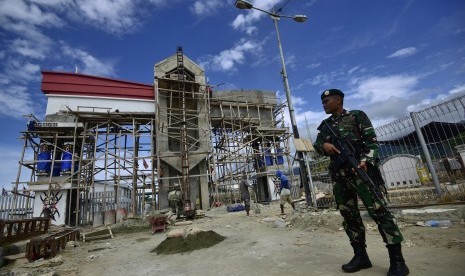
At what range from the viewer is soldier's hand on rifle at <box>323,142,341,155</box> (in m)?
3.03

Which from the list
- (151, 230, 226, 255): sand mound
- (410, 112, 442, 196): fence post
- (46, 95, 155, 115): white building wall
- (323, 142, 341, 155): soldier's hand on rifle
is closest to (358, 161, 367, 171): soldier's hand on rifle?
(323, 142, 341, 155): soldier's hand on rifle

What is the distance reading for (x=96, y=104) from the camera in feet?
55.3

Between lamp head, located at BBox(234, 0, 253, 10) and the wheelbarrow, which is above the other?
lamp head, located at BBox(234, 0, 253, 10)

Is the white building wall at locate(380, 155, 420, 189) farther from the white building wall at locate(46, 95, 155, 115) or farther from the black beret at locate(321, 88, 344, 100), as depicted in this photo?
the white building wall at locate(46, 95, 155, 115)

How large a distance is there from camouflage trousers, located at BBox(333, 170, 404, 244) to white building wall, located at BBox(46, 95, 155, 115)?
16388 mm

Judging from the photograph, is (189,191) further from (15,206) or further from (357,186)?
(357,186)

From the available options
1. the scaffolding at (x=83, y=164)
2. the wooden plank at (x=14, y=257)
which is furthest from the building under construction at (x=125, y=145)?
the wooden plank at (x=14, y=257)

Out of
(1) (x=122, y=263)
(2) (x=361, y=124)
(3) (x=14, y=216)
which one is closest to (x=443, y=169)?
(2) (x=361, y=124)

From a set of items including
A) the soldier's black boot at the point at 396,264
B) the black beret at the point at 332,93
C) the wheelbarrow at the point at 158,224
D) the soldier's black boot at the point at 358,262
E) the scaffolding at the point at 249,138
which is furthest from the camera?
the scaffolding at the point at 249,138

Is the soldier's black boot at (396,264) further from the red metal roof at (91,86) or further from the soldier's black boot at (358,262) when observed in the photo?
the red metal roof at (91,86)

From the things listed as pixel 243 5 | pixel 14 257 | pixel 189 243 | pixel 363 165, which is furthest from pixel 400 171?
pixel 14 257

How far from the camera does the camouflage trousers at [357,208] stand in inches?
100.0

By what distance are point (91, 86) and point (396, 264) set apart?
1901 cm

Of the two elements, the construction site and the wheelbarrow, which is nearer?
the construction site
